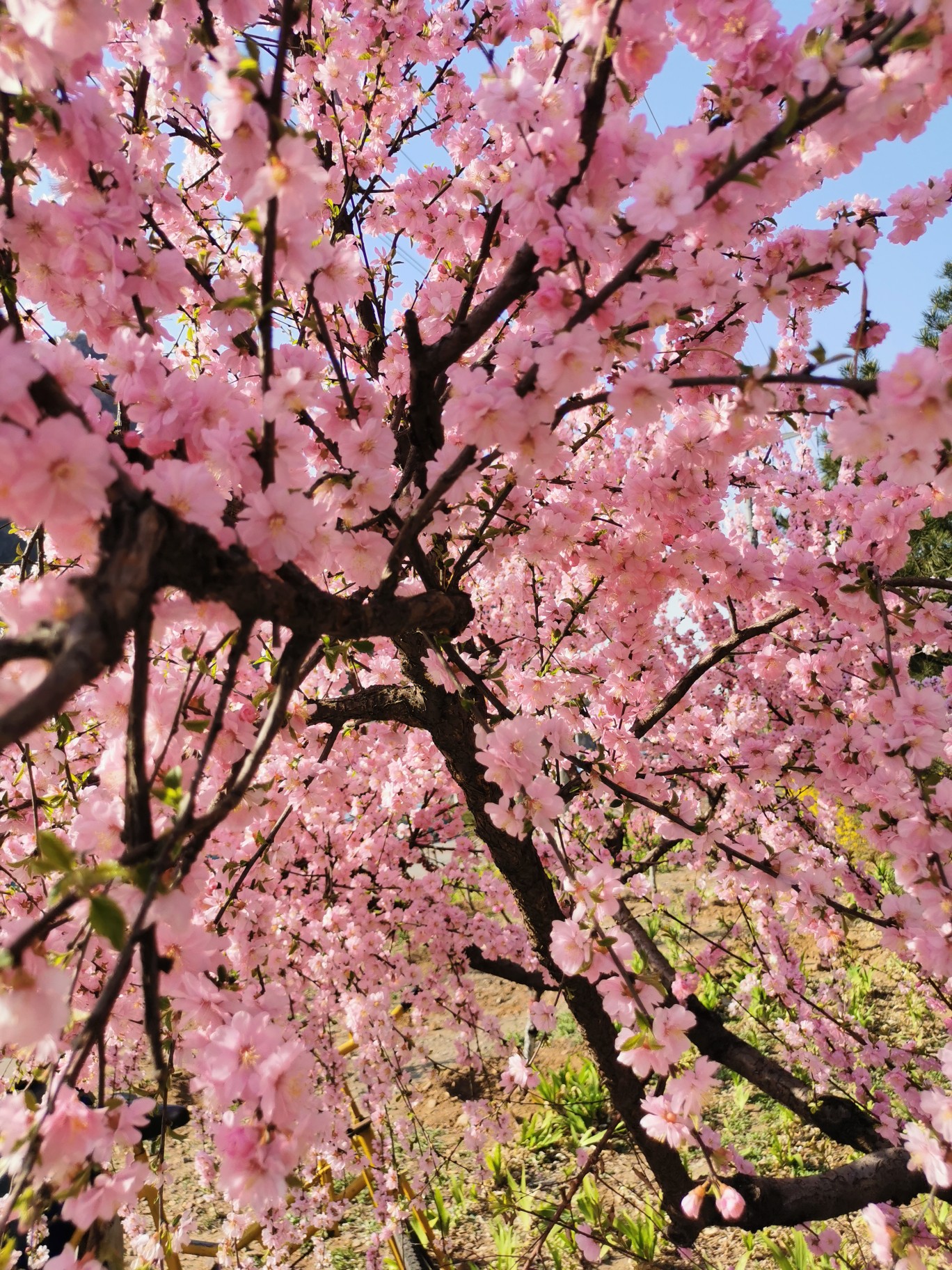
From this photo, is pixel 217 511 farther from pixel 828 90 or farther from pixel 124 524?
pixel 828 90

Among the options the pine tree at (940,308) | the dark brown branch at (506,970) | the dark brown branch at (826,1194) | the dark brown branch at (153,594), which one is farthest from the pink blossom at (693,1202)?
the pine tree at (940,308)

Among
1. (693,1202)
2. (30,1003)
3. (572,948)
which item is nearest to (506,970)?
(693,1202)

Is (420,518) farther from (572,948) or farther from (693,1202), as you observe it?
(693,1202)

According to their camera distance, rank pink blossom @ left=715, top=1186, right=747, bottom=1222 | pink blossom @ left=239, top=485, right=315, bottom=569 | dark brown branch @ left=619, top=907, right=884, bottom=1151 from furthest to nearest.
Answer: dark brown branch @ left=619, top=907, right=884, bottom=1151, pink blossom @ left=715, top=1186, right=747, bottom=1222, pink blossom @ left=239, top=485, right=315, bottom=569

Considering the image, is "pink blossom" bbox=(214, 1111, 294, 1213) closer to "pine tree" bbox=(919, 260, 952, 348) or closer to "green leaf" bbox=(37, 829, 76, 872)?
"green leaf" bbox=(37, 829, 76, 872)

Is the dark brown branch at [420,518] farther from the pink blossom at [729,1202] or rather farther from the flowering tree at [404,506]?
the pink blossom at [729,1202]

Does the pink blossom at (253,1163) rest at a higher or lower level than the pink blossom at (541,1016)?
lower

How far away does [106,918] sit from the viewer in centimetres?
89

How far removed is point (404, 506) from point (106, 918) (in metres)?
1.15

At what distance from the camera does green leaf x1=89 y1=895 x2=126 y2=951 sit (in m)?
0.88

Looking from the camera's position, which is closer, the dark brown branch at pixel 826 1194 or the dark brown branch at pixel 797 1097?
the dark brown branch at pixel 826 1194

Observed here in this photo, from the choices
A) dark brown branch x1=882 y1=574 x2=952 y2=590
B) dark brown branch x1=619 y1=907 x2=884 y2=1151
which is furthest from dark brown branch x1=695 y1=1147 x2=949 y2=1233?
dark brown branch x1=882 y1=574 x2=952 y2=590

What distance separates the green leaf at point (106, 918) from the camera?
0.88 meters

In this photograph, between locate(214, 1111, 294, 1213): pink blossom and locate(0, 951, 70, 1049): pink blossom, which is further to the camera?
locate(214, 1111, 294, 1213): pink blossom
